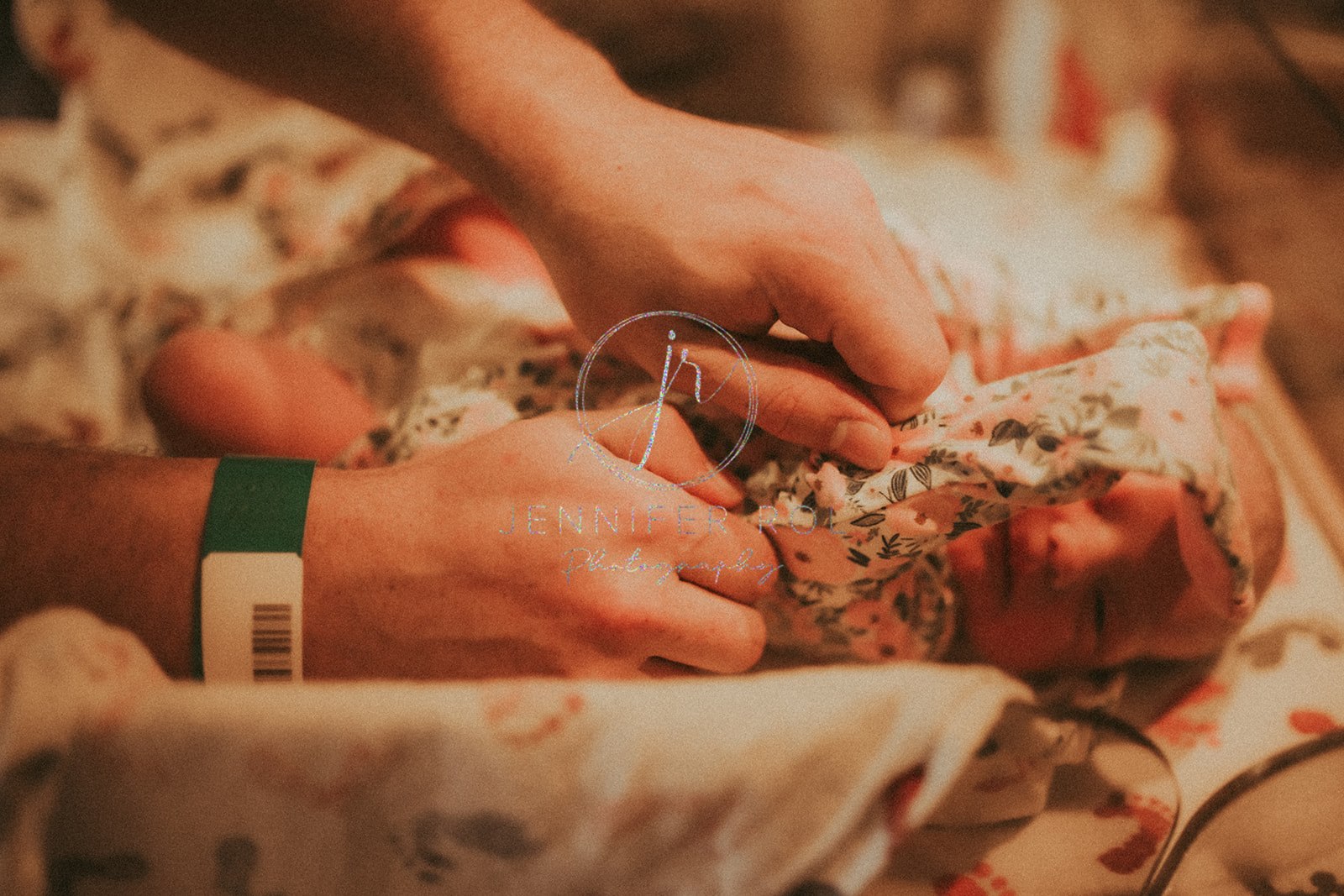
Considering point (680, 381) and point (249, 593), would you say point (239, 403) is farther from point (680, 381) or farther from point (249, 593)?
point (680, 381)

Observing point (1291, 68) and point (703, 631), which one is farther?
point (1291, 68)

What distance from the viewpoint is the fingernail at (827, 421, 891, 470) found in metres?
0.50

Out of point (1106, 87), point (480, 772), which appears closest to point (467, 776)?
point (480, 772)

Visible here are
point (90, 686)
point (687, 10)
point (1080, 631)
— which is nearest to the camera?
point (90, 686)

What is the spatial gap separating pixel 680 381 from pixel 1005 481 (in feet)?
0.70

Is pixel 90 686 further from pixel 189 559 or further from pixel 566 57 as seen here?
pixel 566 57

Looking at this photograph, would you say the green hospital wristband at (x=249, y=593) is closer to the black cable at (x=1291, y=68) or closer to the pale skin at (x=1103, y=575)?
the pale skin at (x=1103, y=575)

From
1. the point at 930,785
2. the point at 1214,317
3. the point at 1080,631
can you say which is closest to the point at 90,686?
the point at 930,785

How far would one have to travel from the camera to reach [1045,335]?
640 mm

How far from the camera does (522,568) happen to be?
20.6 inches

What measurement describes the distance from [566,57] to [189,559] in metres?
0.41

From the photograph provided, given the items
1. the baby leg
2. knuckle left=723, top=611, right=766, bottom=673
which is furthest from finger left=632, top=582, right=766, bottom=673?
the baby leg

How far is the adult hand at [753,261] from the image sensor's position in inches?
19.3

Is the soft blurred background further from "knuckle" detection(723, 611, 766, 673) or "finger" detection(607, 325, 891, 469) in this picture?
"knuckle" detection(723, 611, 766, 673)
